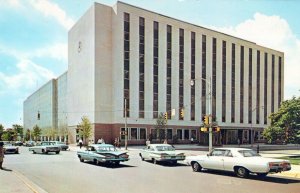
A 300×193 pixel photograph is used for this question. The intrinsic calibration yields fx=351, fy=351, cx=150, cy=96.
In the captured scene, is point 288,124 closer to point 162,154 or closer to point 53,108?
point 162,154

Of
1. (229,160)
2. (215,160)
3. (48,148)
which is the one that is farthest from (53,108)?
(229,160)

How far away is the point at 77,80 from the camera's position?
7075 cm

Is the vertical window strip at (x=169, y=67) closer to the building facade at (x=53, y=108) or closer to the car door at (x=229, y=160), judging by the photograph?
the building facade at (x=53, y=108)

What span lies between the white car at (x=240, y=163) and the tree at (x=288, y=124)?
17.5 m

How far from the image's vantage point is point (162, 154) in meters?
23.3

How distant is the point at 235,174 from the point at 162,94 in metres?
49.2

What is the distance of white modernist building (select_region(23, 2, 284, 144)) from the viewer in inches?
2427

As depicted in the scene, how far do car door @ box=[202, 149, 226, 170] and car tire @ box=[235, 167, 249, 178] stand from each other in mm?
949

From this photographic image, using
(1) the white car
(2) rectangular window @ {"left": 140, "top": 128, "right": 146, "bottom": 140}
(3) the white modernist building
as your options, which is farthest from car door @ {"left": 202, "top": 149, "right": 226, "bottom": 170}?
(2) rectangular window @ {"left": 140, "top": 128, "right": 146, "bottom": 140}

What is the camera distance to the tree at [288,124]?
112ft

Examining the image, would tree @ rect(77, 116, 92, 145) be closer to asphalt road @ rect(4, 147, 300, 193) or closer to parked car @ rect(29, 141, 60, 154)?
parked car @ rect(29, 141, 60, 154)

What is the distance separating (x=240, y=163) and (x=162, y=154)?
289 inches

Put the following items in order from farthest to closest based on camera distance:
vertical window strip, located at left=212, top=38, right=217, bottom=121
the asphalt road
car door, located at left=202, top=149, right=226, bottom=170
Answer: vertical window strip, located at left=212, top=38, right=217, bottom=121, car door, located at left=202, top=149, right=226, bottom=170, the asphalt road

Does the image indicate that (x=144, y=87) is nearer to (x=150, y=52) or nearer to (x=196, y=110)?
(x=150, y=52)
